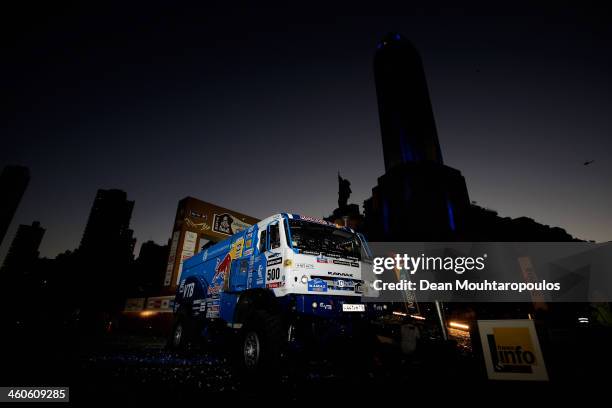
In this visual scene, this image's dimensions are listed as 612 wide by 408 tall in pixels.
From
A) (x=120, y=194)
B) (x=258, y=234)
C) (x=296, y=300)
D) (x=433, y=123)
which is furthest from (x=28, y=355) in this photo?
(x=120, y=194)

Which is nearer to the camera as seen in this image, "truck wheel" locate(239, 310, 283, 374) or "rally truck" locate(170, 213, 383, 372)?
"truck wheel" locate(239, 310, 283, 374)

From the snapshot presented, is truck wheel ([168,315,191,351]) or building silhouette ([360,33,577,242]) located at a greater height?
building silhouette ([360,33,577,242])

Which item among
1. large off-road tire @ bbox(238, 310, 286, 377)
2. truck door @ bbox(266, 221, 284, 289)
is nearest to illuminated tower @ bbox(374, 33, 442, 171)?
truck door @ bbox(266, 221, 284, 289)

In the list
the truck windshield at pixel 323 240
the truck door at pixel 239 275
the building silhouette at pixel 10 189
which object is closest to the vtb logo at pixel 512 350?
the truck windshield at pixel 323 240

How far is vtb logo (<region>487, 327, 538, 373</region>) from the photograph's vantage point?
379 centimetres

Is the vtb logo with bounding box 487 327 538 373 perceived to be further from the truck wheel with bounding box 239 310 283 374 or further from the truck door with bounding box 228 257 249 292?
the truck door with bounding box 228 257 249 292

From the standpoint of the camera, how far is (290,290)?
5.20 meters

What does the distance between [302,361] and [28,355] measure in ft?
22.8

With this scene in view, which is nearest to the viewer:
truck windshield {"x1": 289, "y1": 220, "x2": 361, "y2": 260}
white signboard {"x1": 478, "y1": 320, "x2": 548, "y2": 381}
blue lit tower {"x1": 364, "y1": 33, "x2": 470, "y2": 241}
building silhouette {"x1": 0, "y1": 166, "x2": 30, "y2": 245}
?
white signboard {"x1": 478, "y1": 320, "x2": 548, "y2": 381}

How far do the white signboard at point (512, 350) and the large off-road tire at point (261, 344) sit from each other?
3312mm

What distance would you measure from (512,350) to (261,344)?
4.05 meters

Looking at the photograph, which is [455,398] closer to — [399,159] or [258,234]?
[258,234]

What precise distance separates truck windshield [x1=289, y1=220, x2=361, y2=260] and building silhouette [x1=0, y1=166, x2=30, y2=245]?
176779mm

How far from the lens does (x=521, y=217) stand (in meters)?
44.9
